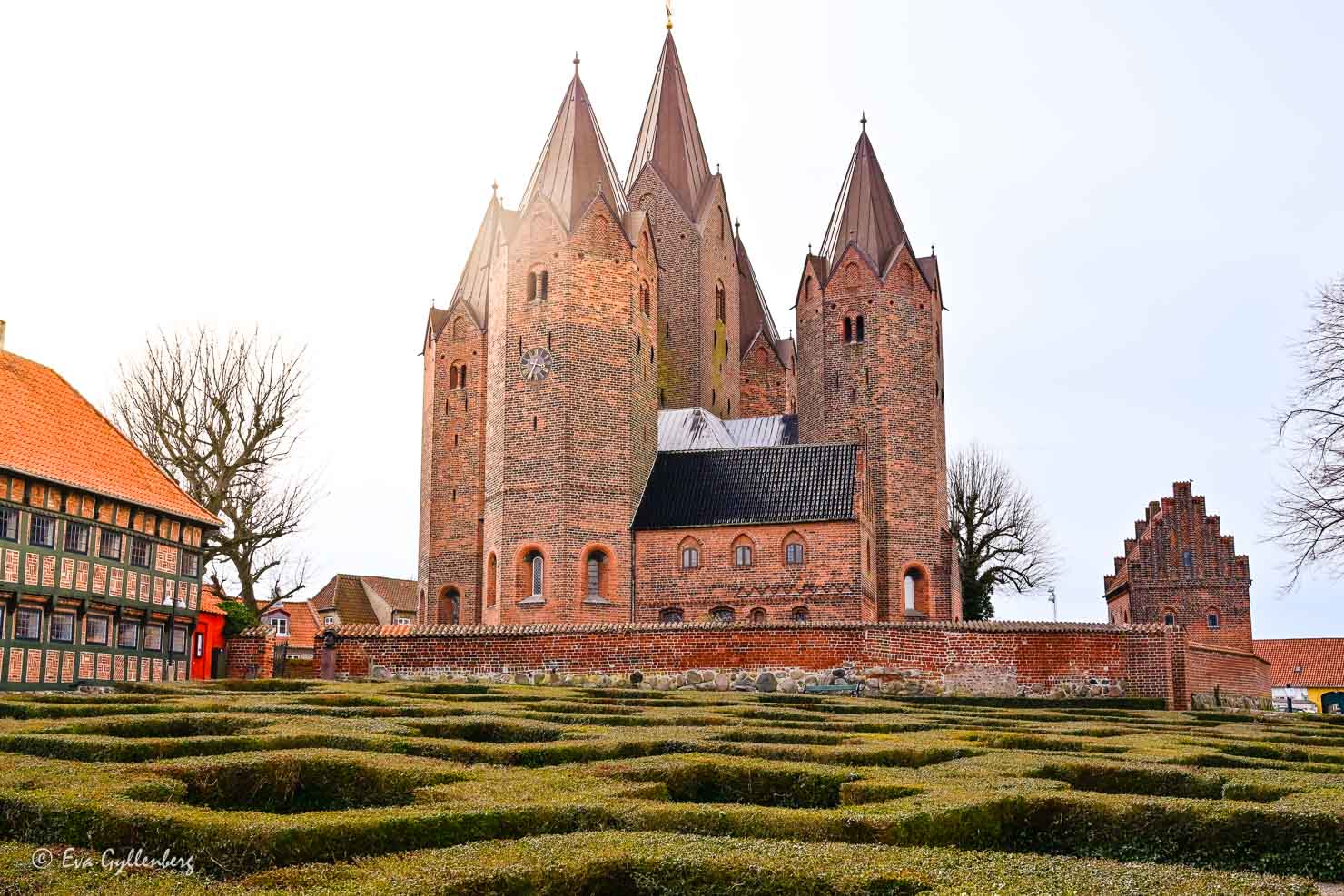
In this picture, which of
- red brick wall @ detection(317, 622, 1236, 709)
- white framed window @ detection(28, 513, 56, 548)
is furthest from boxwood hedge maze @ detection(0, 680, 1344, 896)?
white framed window @ detection(28, 513, 56, 548)

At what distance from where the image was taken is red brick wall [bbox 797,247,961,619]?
39.5 meters

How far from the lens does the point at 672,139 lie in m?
48.4

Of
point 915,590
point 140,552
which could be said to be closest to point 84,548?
point 140,552

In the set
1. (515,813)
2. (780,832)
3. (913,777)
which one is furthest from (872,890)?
(913,777)

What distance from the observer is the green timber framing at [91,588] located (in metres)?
23.6

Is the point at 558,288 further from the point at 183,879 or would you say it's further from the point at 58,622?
the point at 183,879

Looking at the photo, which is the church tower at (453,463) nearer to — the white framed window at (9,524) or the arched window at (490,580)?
the arched window at (490,580)

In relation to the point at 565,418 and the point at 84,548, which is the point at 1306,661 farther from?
the point at 84,548

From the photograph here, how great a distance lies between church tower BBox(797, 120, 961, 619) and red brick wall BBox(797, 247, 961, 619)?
27 millimetres

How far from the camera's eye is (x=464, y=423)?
141ft

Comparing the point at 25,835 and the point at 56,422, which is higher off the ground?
the point at 56,422

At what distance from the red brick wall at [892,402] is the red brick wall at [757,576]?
3.03 m

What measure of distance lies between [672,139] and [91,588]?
2898cm

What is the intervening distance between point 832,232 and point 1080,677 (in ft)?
72.2
